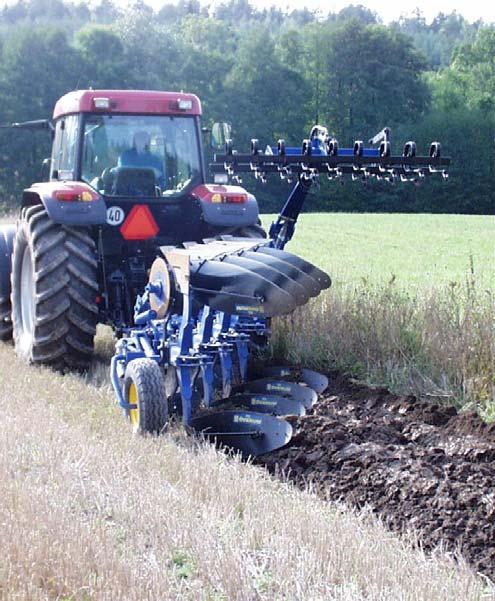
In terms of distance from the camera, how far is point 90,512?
13.6 feet

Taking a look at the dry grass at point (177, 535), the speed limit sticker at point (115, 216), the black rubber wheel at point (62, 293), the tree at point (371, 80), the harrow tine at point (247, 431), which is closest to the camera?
the dry grass at point (177, 535)

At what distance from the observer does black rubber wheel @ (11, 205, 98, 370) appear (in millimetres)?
7062

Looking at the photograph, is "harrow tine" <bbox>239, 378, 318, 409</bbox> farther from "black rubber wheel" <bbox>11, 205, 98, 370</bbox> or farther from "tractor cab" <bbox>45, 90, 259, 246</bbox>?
"tractor cab" <bbox>45, 90, 259, 246</bbox>

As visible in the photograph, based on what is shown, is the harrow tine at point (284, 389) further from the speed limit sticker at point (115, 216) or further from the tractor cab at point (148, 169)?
the speed limit sticker at point (115, 216)

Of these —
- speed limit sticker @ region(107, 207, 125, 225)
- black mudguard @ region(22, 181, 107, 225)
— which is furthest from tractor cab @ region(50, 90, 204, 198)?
black mudguard @ region(22, 181, 107, 225)

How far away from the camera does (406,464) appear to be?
189 inches

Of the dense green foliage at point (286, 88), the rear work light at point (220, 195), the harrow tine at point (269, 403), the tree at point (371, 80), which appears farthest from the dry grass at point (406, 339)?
the tree at point (371, 80)

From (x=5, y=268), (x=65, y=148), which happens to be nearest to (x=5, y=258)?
(x=5, y=268)

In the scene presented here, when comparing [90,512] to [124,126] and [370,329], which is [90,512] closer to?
[370,329]

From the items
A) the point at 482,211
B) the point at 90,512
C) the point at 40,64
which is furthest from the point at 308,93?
the point at 90,512

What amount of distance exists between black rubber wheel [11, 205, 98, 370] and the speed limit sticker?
311 mm

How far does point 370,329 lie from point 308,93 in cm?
4401

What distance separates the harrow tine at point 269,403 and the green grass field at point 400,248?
191 centimetres

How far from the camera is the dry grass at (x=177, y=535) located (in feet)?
11.0
